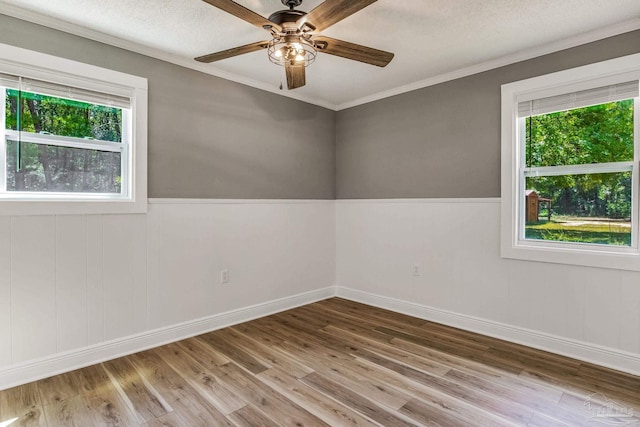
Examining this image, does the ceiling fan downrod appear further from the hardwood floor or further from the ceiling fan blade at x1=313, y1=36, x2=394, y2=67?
the hardwood floor

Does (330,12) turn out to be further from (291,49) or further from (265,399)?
(265,399)

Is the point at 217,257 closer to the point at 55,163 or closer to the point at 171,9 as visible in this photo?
the point at 55,163

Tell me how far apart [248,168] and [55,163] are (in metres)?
1.58

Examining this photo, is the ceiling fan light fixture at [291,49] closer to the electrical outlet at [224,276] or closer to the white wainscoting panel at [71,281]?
the white wainscoting panel at [71,281]

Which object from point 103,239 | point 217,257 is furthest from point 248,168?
point 103,239

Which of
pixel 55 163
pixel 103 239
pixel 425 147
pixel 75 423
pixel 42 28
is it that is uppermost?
pixel 42 28

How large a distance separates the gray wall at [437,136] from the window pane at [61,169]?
8.30 ft

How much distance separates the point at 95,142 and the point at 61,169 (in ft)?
1.01

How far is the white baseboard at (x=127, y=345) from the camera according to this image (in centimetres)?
232

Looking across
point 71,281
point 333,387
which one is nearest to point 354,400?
point 333,387

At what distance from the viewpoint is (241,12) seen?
1.79m

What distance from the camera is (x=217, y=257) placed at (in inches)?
131

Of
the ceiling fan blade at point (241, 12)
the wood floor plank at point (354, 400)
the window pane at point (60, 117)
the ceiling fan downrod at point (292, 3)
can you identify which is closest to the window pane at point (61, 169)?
the window pane at point (60, 117)

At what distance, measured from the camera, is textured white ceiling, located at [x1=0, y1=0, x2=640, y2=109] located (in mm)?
2221
